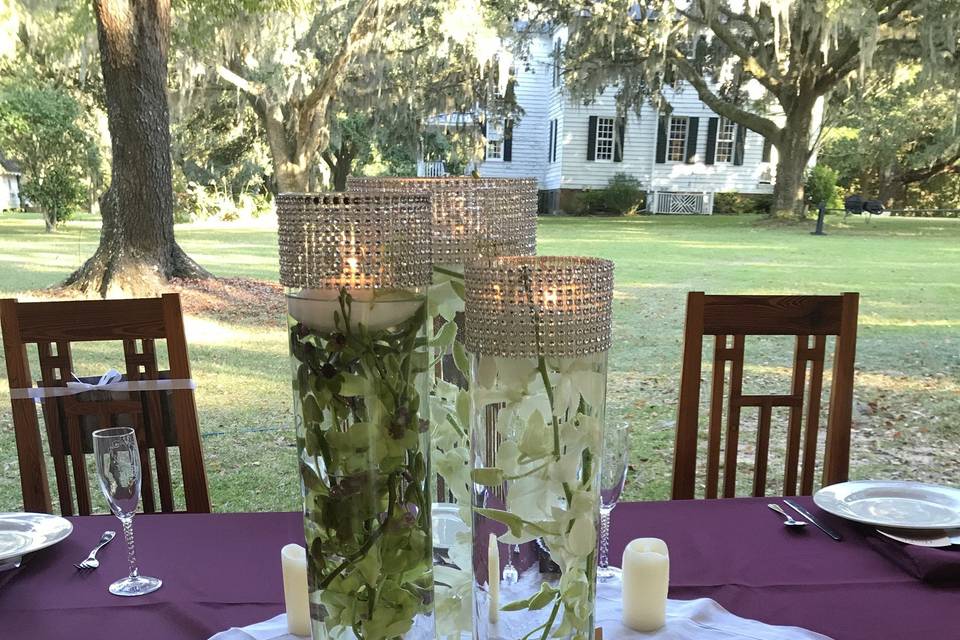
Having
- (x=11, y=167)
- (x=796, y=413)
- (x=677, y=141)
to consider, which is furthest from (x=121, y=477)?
(x=11, y=167)

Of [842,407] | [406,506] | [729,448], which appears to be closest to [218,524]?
[406,506]

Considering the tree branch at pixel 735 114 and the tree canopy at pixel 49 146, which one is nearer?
the tree canopy at pixel 49 146

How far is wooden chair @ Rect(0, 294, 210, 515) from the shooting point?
4.64 feet

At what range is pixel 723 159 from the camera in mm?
16734

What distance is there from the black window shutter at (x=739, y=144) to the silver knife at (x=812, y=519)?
54.9 feet

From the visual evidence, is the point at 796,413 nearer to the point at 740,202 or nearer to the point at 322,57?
the point at 322,57

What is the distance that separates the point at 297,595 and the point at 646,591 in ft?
1.27

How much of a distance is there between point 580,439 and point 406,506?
155 mm

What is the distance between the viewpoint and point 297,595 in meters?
0.85

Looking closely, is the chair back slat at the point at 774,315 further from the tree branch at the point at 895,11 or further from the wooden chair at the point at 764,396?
the tree branch at the point at 895,11

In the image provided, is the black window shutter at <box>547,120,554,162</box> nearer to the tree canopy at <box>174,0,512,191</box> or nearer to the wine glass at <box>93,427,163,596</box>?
the tree canopy at <box>174,0,512,191</box>

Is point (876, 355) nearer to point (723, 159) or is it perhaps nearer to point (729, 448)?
point (729, 448)

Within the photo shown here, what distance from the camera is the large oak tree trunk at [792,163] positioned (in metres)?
13.2

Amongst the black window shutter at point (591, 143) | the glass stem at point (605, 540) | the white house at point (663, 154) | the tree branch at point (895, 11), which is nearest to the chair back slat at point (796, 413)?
the glass stem at point (605, 540)
